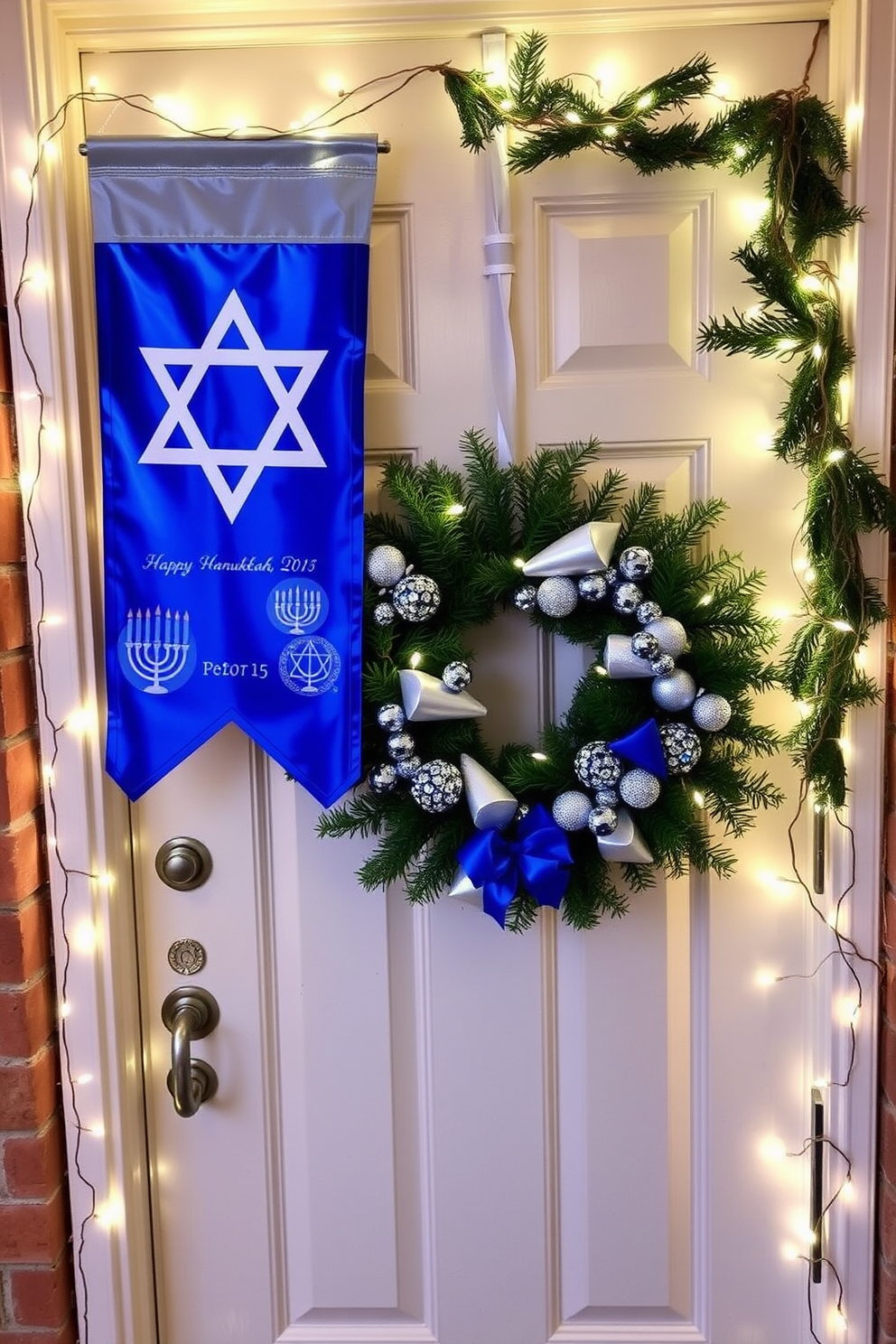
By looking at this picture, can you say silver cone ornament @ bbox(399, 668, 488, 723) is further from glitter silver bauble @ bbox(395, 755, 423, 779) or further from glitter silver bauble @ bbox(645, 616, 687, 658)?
glitter silver bauble @ bbox(645, 616, 687, 658)

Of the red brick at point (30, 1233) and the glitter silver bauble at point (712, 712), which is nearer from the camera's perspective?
A: the glitter silver bauble at point (712, 712)

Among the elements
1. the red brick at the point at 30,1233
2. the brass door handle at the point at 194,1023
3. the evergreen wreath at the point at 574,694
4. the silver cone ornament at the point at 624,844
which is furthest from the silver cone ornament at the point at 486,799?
the red brick at the point at 30,1233

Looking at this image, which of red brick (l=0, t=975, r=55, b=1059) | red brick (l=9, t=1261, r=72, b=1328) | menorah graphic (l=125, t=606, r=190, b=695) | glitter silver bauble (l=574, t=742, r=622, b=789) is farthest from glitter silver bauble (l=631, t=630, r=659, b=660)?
red brick (l=9, t=1261, r=72, b=1328)

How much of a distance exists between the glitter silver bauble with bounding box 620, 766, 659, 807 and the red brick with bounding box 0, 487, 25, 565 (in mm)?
744

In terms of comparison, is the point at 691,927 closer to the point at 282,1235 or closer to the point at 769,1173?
the point at 769,1173

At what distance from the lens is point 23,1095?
3.76ft

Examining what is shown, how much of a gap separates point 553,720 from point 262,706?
0.35 meters

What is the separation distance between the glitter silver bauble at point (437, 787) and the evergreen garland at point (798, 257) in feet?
1.30

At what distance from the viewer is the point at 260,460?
1.09 meters

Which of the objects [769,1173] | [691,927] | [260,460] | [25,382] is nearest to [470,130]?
[260,460]

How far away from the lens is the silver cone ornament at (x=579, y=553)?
3.46 ft

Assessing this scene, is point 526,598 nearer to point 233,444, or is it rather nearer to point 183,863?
point 233,444

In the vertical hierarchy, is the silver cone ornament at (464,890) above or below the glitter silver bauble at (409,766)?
below

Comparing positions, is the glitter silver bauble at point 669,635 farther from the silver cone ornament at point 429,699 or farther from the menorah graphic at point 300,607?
the menorah graphic at point 300,607
